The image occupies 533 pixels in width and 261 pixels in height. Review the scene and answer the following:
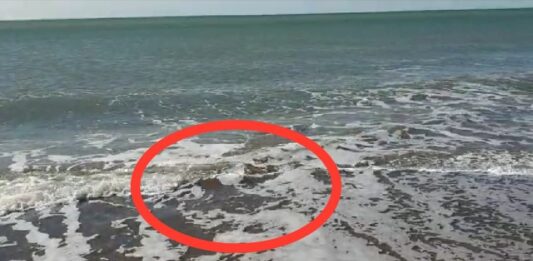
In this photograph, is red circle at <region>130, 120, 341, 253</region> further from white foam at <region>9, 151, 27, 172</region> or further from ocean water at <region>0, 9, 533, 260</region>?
white foam at <region>9, 151, 27, 172</region>

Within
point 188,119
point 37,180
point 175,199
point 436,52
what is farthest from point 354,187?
point 436,52

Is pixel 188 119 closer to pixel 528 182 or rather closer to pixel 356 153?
pixel 356 153

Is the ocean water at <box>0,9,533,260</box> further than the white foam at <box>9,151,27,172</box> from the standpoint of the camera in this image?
No

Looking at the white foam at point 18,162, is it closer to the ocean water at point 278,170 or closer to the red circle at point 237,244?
the ocean water at point 278,170

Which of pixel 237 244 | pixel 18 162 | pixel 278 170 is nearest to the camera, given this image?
pixel 237 244

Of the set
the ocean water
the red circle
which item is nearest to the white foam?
the ocean water

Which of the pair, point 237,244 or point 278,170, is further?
point 278,170

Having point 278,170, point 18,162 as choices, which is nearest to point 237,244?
point 278,170

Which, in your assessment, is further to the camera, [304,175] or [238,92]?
[238,92]

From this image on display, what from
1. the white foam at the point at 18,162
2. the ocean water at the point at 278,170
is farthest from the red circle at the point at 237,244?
the white foam at the point at 18,162

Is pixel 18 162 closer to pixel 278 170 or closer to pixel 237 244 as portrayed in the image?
pixel 278 170

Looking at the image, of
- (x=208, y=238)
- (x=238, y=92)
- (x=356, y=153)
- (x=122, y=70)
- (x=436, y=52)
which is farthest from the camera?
(x=436, y=52)
